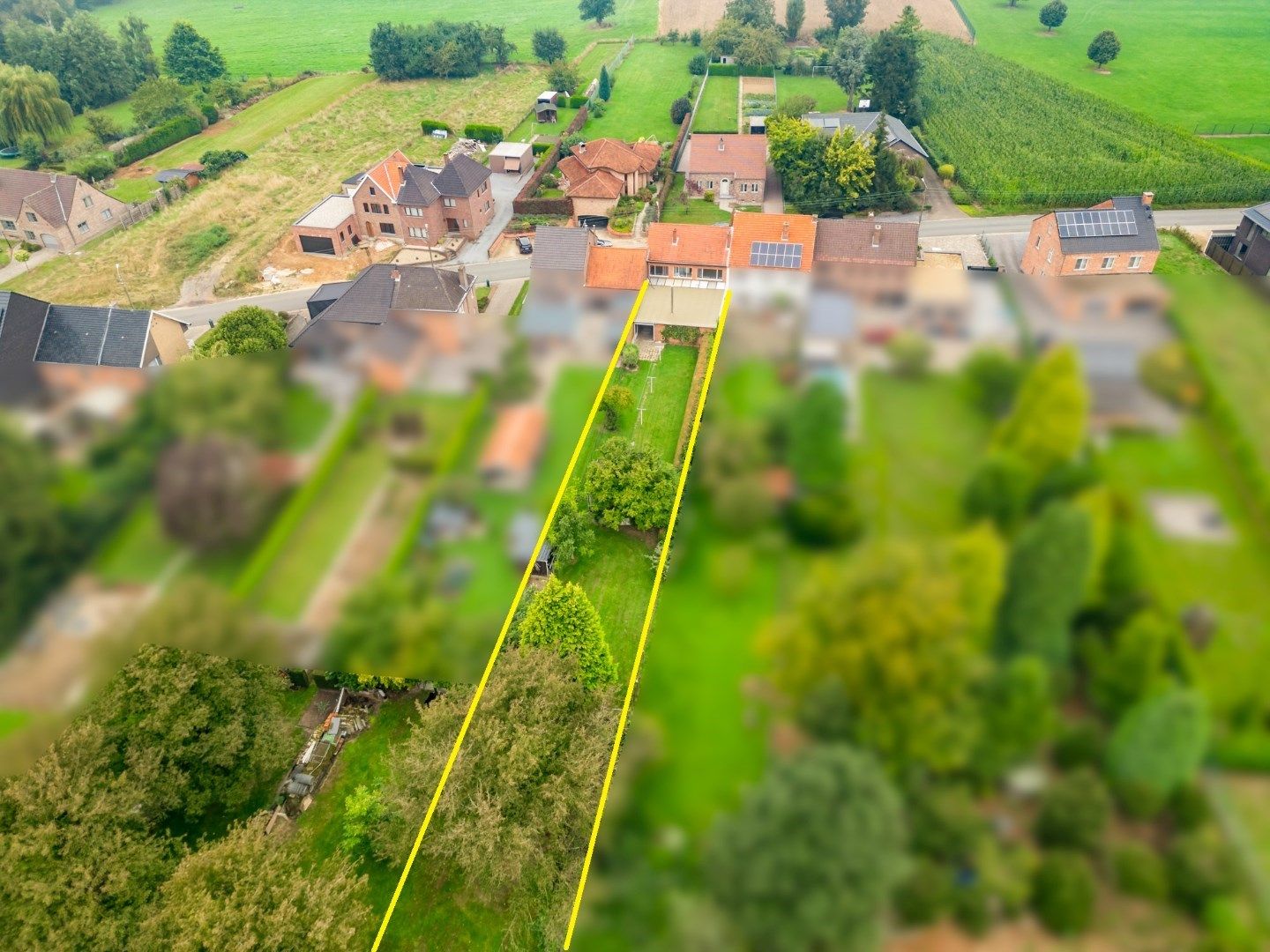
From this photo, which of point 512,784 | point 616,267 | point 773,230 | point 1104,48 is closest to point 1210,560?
point 512,784

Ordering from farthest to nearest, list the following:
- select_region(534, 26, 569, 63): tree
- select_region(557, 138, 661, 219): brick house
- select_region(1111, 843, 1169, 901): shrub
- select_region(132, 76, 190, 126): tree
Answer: select_region(534, 26, 569, 63): tree
select_region(132, 76, 190, 126): tree
select_region(557, 138, 661, 219): brick house
select_region(1111, 843, 1169, 901): shrub

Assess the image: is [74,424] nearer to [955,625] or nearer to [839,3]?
[955,625]

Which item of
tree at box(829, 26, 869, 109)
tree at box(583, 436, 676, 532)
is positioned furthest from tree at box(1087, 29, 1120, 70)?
tree at box(583, 436, 676, 532)

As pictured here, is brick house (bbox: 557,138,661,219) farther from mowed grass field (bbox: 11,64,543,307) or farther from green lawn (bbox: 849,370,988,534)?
green lawn (bbox: 849,370,988,534)

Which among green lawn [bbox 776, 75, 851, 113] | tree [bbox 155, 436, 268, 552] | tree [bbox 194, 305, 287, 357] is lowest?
tree [bbox 194, 305, 287, 357]

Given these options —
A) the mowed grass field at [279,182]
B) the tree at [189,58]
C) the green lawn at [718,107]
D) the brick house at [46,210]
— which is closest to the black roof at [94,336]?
the mowed grass field at [279,182]

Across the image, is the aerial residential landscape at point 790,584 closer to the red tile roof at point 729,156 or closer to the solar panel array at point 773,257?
the solar panel array at point 773,257
